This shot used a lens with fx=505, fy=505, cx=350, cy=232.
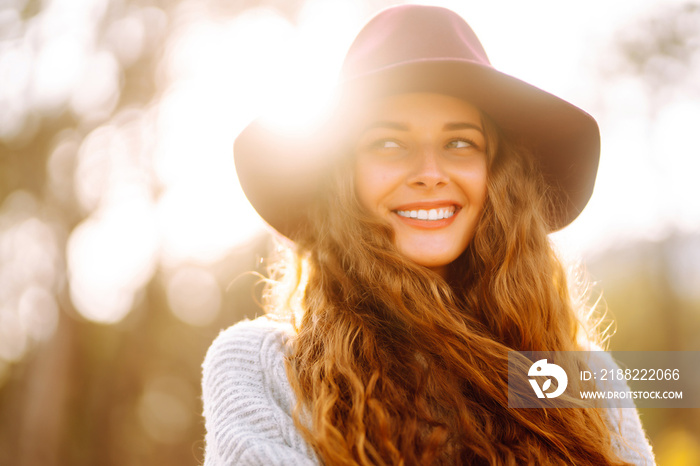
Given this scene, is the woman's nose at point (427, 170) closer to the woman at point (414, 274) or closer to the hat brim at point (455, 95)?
the woman at point (414, 274)

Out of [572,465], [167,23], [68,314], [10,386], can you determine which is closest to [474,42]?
[572,465]

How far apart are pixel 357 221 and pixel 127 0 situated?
371 inches

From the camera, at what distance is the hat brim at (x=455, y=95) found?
1.91 m

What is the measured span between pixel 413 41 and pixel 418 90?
0.60 feet

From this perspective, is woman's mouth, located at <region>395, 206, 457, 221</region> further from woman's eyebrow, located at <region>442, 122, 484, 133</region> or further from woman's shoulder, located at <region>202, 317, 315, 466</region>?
woman's shoulder, located at <region>202, 317, 315, 466</region>

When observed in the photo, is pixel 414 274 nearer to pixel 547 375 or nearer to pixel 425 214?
pixel 425 214

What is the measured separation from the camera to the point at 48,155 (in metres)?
9.84

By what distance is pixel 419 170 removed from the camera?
198 centimetres

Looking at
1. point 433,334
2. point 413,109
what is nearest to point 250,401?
point 433,334

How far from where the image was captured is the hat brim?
191 cm

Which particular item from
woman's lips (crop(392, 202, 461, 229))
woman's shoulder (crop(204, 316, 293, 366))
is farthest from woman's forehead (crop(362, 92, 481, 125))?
woman's shoulder (crop(204, 316, 293, 366))

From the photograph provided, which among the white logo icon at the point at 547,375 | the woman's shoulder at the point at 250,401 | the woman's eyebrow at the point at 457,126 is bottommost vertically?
the woman's shoulder at the point at 250,401

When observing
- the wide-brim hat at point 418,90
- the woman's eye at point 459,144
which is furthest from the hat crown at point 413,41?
the woman's eye at point 459,144

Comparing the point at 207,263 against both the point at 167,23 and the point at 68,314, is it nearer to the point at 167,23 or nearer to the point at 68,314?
the point at 68,314
